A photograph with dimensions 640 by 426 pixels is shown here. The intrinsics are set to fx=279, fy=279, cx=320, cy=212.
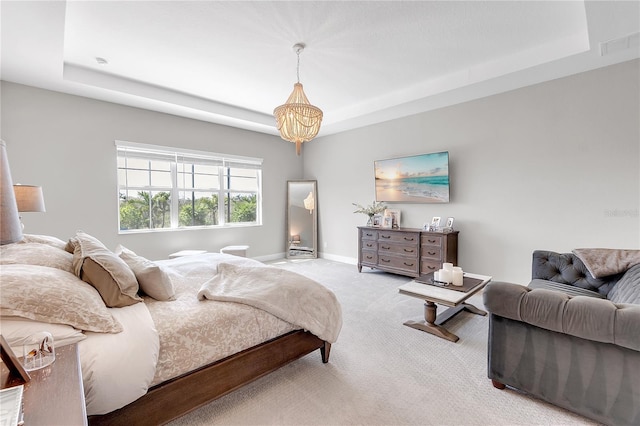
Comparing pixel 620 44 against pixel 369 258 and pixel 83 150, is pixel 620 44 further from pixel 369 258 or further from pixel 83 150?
pixel 83 150

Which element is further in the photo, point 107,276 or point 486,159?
point 486,159

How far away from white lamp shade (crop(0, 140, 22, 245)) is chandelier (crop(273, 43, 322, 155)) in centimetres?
243

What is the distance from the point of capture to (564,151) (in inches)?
137

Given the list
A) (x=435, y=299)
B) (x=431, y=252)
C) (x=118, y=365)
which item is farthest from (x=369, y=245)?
(x=118, y=365)

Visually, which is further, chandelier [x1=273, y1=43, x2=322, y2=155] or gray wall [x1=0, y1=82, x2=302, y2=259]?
gray wall [x1=0, y1=82, x2=302, y2=259]

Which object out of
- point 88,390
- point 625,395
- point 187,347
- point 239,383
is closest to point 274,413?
point 239,383

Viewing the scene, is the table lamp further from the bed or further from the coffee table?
the coffee table

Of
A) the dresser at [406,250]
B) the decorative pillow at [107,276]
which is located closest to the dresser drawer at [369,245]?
the dresser at [406,250]

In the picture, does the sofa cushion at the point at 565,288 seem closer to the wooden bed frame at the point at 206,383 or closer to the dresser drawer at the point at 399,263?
the dresser drawer at the point at 399,263

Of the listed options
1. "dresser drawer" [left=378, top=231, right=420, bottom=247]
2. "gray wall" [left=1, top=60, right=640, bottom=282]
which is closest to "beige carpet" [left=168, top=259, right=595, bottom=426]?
"dresser drawer" [left=378, top=231, right=420, bottom=247]

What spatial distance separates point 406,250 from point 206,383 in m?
3.55

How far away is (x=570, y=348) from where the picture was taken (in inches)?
64.1

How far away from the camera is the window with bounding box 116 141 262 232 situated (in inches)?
176

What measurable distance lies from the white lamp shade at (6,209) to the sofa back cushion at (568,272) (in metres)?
3.66
